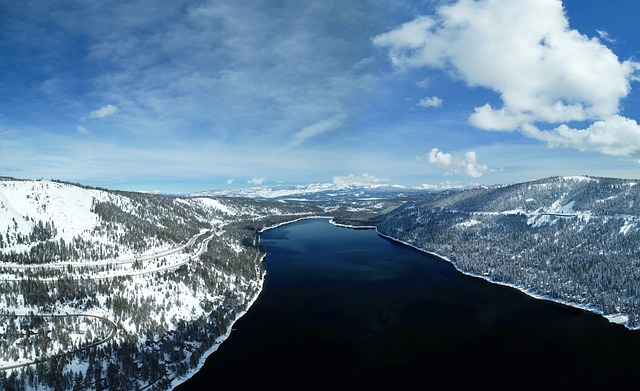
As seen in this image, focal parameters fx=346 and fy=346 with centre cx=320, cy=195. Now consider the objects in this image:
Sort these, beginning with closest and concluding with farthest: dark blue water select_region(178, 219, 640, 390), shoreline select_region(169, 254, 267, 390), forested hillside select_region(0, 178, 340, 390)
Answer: dark blue water select_region(178, 219, 640, 390), shoreline select_region(169, 254, 267, 390), forested hillside select_region(0, 178, 340, 390)

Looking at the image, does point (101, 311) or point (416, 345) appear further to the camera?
point (101, 311)

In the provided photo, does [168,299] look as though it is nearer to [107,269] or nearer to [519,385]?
[107,269]

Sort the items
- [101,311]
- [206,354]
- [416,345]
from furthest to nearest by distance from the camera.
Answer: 1. [101,311]
2. [416,345]
3. [206,354]

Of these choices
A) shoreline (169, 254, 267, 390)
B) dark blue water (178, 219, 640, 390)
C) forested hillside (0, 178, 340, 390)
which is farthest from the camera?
forested hillside (0, 178, 340, 390)

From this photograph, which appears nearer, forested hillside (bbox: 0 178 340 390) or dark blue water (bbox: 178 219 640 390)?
dark blue water (bbox: 178 219 640 390)

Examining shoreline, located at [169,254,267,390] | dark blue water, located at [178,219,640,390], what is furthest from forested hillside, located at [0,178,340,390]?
dark blue water, located at [178,219,640,390]

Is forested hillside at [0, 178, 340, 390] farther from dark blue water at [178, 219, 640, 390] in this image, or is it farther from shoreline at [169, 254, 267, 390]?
dark blue water at [178, 219, 640, 390]

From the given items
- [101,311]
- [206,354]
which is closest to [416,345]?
[206,354]

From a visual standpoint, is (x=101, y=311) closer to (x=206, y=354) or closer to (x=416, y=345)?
(x=206, y=354)

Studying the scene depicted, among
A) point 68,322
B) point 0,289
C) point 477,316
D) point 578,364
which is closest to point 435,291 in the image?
point 477,316

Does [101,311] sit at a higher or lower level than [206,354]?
higher
